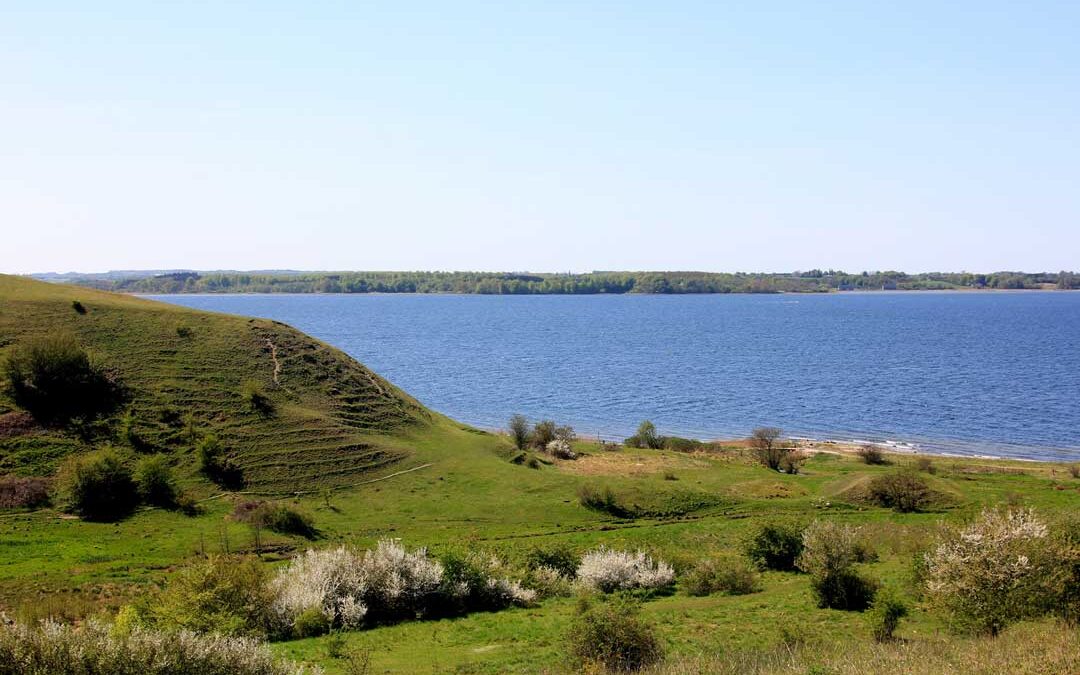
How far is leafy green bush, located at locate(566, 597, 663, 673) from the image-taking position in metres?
22.5

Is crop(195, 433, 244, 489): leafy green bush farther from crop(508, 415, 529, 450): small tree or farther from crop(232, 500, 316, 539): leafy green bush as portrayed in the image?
crop(508, 415, 529, 450): small tree

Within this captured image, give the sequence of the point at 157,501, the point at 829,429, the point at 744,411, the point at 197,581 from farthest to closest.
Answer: the point at 744,411, the point at 829,429, the point at 157,501, the point at 197,581

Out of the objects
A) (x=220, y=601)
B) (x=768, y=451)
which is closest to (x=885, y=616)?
(x=220, y=601)

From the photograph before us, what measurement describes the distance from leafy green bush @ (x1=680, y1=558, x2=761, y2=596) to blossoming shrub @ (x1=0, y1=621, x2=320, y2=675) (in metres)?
20.9

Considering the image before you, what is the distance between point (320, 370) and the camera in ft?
200

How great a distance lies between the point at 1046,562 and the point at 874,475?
26.8 metres

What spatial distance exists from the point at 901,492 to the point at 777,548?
14614mm

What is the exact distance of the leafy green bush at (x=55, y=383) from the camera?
48000 mm

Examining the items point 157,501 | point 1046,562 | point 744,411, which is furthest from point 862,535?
point 744,411

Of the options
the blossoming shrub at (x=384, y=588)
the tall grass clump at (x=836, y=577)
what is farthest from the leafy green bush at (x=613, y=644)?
the blossoming shrub at (x=384, y=588)

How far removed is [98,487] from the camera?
4162cm

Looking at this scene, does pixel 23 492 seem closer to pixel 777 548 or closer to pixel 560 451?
pixel 560 451

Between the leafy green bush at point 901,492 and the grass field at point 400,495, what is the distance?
0.91 metres

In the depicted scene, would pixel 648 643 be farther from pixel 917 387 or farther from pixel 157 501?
pixel 917 387
